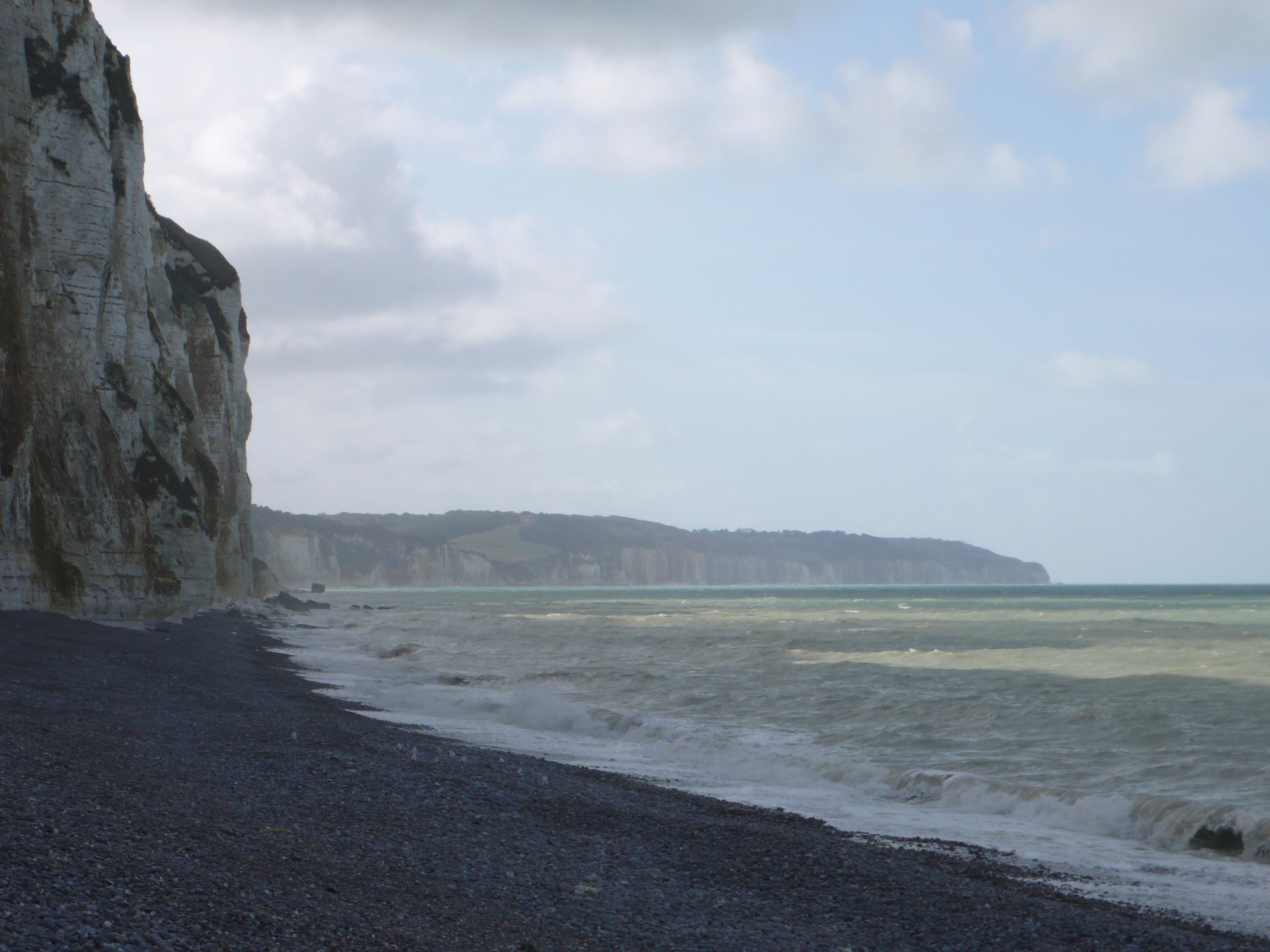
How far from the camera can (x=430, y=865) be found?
20.1 feet

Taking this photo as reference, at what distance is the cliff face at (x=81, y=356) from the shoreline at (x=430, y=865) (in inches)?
507

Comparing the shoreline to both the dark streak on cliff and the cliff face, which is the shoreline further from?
the dark streak on cliff

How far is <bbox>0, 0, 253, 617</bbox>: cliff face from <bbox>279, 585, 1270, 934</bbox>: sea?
5.72 metres

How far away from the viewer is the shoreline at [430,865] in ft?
14.9

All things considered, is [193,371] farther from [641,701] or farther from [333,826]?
[333,826]

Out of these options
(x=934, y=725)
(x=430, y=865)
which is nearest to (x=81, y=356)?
(x=934, y=725)

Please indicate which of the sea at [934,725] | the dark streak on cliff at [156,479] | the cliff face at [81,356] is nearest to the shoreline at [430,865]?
the sea at [934,725]

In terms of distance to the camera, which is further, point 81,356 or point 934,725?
point 81,356

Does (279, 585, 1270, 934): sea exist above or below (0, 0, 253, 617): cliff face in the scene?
below

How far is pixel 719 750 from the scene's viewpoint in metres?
13.3

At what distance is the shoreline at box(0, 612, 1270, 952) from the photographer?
455 centimetres

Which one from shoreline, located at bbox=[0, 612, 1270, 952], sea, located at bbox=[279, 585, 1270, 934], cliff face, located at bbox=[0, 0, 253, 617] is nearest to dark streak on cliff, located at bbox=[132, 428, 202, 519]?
cliff face, located at bbox=[0, 0, 253, 617]

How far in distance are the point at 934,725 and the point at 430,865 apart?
35.7ft

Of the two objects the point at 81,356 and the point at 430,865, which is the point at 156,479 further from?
the point at 430,865
